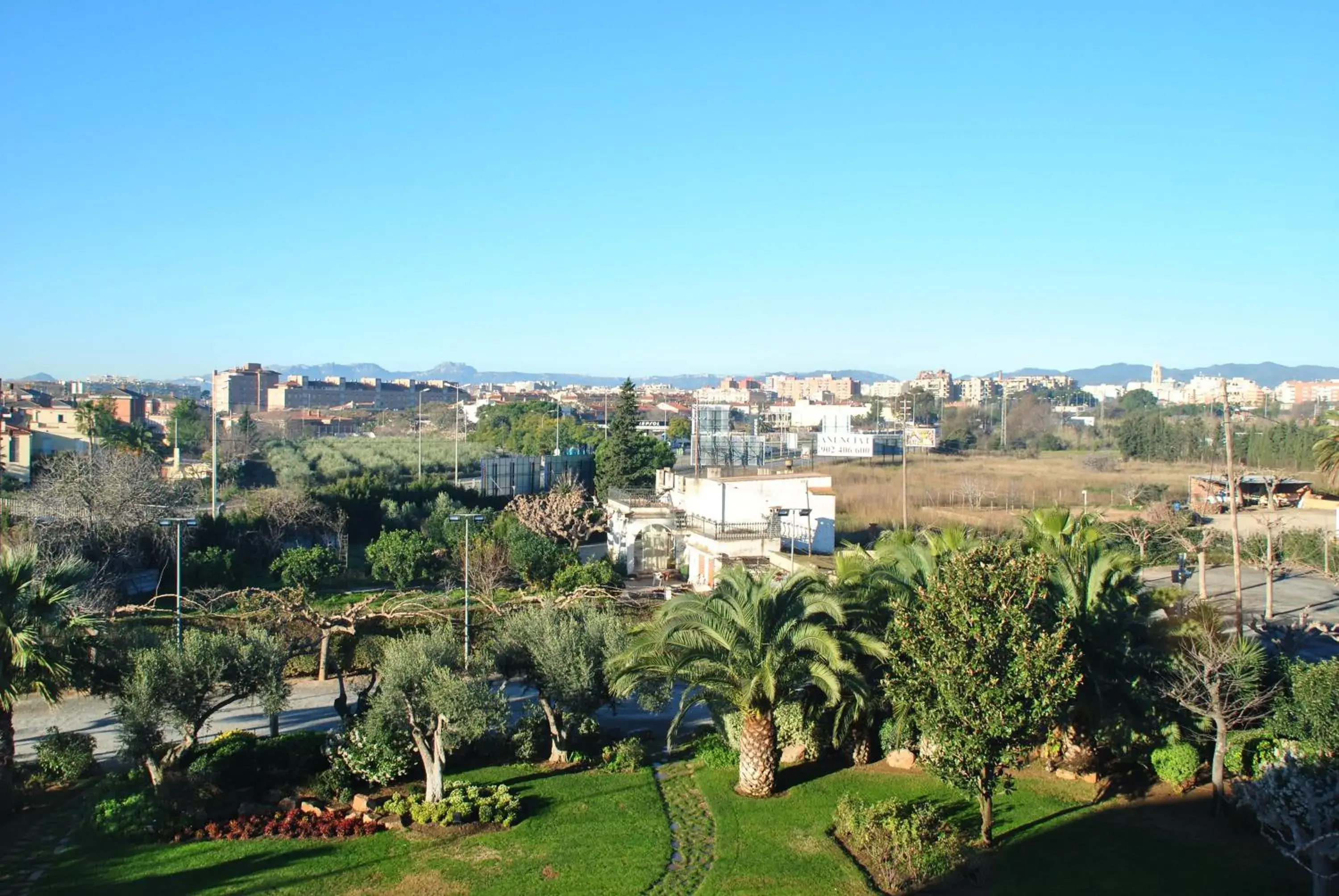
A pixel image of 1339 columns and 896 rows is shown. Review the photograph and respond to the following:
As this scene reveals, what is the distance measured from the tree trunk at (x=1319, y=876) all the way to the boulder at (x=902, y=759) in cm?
596

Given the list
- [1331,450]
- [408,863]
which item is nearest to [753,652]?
[408,863]

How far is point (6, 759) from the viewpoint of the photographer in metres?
13.5

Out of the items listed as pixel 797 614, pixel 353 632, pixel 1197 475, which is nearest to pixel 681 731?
pixel 797 614

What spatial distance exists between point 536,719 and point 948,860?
6.84 metres

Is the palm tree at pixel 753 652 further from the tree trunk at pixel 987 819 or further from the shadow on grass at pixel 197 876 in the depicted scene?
the shadow on grass at pixel 197 876

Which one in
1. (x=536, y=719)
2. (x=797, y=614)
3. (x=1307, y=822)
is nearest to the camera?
(x=1307, y=822)

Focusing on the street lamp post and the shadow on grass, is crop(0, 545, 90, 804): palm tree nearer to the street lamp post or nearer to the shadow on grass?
the shadow on grass

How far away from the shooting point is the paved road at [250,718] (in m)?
17.0

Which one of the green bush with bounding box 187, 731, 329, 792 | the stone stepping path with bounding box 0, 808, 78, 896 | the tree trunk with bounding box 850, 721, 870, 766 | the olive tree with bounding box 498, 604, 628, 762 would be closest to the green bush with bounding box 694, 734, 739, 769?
the olive tree with bounding box 498, 604, 628, 762

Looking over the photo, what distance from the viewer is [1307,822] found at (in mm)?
10383

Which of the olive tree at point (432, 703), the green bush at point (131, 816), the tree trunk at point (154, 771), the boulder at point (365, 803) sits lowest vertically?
the boulder at point (365, 803)

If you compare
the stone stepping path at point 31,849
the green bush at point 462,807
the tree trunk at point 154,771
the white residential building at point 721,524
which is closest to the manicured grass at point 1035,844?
the green bush at point 462,807

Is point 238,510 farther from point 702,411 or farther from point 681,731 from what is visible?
point 681,731

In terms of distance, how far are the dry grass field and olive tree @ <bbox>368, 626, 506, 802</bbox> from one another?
71.7 feet
